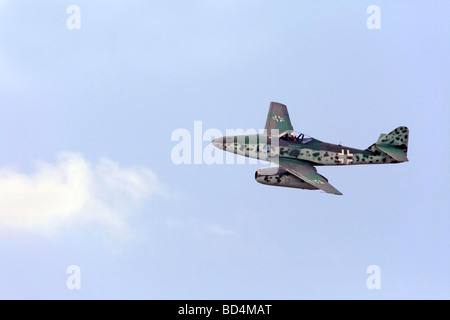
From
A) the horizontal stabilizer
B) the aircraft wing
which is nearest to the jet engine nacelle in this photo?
the aircraft wing

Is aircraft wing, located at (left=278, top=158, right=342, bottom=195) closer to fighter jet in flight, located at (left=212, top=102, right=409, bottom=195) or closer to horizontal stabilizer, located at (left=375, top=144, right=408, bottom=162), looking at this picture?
fighter jet in flight, located at (left=212, top=102, right=409, bottom=195)

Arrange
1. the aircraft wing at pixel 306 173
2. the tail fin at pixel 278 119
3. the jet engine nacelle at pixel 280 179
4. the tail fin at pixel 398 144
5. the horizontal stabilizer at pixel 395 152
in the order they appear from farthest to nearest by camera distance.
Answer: the tail fin at pixel 278 119
the tail fin at pixel 398 144
the horizontal stabilizer at pixel 395 152
the jet engine nacelle at pixel 280 179
the aircraft wing at pixel 306 173

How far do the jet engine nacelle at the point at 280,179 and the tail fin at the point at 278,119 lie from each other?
6149 mm

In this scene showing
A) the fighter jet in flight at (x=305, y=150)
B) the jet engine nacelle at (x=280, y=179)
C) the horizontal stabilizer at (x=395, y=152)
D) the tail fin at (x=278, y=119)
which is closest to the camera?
the jet engine nacelle at (x=280, y=179)

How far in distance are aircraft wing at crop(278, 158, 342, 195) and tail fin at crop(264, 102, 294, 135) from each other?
511 cm

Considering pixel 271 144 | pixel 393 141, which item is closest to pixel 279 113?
pixel 271 144

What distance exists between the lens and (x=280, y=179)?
74125 millimetres

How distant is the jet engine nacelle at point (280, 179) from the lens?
73875mm

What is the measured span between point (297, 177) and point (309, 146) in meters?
4.22

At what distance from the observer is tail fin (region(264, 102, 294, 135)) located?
80.4m

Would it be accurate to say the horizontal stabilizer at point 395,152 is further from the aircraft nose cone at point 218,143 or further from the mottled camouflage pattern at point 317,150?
the aircraft nose cone at point 218,143

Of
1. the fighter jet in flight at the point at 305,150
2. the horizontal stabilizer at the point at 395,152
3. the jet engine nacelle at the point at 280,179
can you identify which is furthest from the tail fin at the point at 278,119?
the horizontal stabilizer at the point at 395,152

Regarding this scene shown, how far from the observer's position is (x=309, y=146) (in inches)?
3019

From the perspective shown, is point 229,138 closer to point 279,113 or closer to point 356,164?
point 279,113
